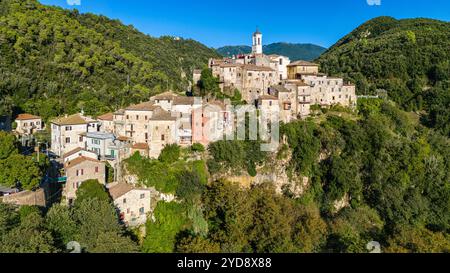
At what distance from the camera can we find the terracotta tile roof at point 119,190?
29.7m

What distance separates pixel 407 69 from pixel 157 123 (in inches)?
2300

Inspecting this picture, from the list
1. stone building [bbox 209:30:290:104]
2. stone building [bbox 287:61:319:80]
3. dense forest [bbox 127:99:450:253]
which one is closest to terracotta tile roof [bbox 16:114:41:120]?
dense forest [bbox 127:99:450:253]

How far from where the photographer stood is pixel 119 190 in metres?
30.4

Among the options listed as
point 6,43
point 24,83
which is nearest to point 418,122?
point 24,83

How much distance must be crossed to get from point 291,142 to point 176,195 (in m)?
14.1

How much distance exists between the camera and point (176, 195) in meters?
32.4

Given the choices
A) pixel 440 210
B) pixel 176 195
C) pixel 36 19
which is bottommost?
pixel 440 210

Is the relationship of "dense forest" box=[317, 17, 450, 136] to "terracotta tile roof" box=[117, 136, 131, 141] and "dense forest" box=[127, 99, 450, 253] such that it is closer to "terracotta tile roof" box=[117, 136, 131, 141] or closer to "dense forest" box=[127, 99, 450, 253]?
"dense forest" box=[127, 99, 450, 253]

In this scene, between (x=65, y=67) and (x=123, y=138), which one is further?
(x=65, y=67)

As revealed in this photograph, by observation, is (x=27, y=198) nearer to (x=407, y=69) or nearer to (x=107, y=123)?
(x=107, y=123)

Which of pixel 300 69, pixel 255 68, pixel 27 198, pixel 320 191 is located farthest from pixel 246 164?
pixel 27 198

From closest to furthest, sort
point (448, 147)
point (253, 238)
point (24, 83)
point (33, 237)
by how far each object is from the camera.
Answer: point (33, 237) < point (253, 238) < point (24, 83) < point (448, 147)
